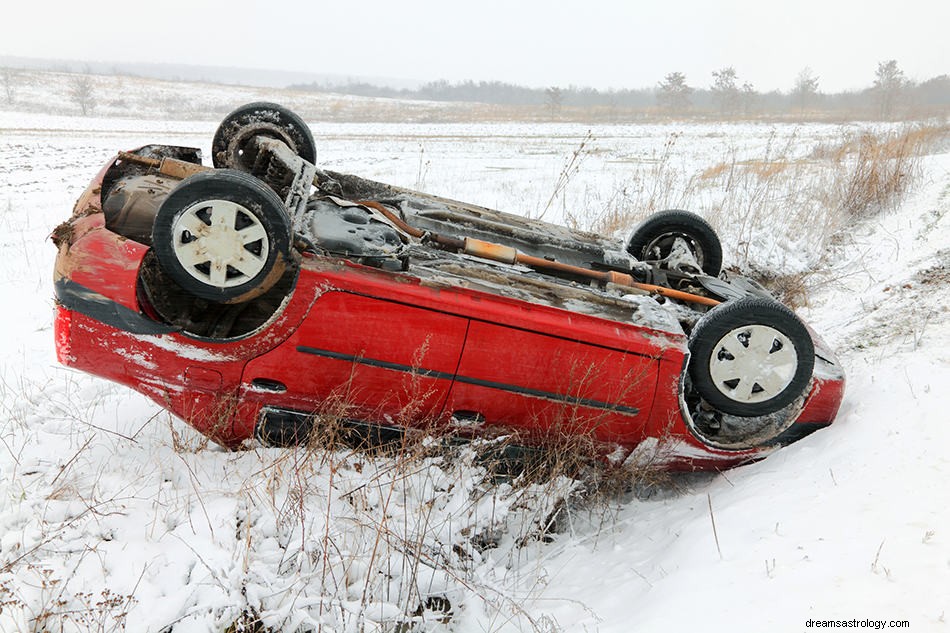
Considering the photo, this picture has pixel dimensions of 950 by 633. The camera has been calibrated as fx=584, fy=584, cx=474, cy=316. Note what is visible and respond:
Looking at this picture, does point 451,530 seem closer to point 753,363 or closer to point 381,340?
point 381,340

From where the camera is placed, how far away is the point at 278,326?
8.79 feet

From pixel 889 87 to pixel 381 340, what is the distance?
148 ft

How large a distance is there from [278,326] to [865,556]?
247cm

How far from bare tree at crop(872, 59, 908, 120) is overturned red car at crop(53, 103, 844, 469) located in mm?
40783

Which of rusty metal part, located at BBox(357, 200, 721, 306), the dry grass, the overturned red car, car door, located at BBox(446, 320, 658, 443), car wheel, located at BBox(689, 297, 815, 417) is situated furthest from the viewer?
the dry grass

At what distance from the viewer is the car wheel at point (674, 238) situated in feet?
14.5

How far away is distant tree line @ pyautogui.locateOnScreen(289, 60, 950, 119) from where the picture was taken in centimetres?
3697

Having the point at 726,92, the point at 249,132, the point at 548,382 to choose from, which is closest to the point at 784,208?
the point at 548,382

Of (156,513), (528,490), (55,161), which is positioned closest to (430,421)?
(528,490)

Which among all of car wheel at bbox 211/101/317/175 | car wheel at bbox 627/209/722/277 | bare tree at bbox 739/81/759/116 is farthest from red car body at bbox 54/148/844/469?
bare tree at bbox 739/81/759/116

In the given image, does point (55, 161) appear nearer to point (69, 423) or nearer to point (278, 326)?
point (69, 423)

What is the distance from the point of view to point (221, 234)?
2547 millimetres

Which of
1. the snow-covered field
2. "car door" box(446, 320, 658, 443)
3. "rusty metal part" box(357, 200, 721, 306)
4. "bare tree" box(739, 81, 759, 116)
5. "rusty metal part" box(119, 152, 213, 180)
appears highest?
"bare tree" box(739, 81, 759, 116)

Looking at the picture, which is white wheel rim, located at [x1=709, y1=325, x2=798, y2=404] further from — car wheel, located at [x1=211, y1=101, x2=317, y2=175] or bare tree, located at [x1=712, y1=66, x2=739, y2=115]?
bare tree, located at [x1=712, y1=66, x2=739, y2=115]
